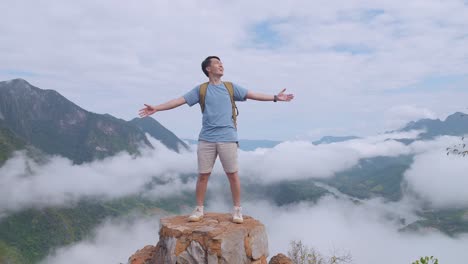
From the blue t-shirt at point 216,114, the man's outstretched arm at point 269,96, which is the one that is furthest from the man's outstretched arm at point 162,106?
the man's outstretched arm at point 269,96

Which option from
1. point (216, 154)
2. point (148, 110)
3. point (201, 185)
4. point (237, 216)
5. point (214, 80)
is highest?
point (214, 80)

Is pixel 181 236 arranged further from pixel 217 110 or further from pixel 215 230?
pixel 217 110

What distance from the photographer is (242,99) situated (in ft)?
34.2

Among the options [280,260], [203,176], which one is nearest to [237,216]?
[203,176]

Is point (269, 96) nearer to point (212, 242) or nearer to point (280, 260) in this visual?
point (212, 242)

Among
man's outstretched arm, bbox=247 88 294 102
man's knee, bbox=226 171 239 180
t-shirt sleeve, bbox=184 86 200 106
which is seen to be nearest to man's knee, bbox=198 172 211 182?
man's knee, bbox=226 171 239 180

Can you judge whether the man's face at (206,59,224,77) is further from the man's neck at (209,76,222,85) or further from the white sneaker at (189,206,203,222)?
the white sneaker at (189,206,203,222)

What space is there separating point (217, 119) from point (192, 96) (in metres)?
0.96

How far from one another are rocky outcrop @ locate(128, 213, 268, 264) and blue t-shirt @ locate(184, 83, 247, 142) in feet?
7.84

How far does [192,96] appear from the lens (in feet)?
33.2

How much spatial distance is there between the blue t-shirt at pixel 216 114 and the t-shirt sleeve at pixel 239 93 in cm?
29

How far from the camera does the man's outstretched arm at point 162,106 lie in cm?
950

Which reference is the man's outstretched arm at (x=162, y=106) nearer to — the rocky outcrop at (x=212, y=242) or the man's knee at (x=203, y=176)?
the man's knee at (x=203, y=176)

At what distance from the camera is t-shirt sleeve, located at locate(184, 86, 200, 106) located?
10102 millimetres
